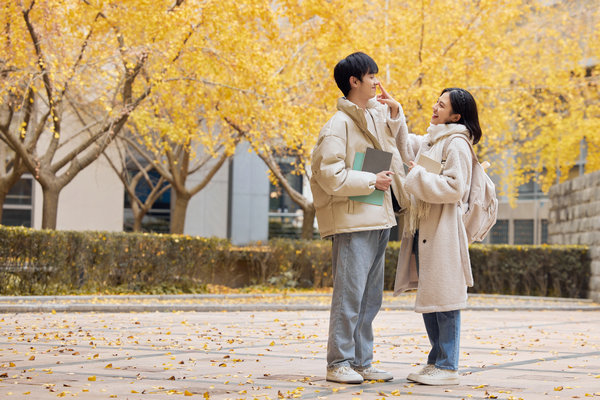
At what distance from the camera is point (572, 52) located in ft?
79.7

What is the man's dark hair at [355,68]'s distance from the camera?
5.43m

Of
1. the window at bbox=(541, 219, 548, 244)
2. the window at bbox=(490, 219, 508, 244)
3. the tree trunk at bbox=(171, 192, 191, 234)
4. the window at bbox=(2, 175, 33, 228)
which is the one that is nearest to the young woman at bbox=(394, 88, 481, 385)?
the tree trunk at bbox=(171, 192, 191, 234)

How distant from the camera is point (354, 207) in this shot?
17.6 ft

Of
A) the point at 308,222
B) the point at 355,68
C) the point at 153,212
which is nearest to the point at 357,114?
the point at 355,68

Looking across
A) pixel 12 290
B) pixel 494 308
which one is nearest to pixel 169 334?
pixel 12 290

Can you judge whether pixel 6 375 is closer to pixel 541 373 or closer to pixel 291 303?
pixel 541 373

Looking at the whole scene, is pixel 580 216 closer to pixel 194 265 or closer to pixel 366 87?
pixel 194 265

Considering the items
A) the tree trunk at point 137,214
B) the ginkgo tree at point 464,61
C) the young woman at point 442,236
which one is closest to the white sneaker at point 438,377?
the young woman at point 442,236

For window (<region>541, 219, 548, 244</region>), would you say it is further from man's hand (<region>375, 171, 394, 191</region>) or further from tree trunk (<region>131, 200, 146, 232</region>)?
man's hand (<region>375, 171, 394, 191</region>)

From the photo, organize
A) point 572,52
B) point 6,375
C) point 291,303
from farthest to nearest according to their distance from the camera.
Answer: point 572,52
point 291,303
point 6,375

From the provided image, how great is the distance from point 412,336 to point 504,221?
2503 cm

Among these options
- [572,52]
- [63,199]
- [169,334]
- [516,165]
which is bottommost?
[169,334]

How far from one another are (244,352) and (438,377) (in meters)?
2.33

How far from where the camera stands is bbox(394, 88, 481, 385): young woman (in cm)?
534
